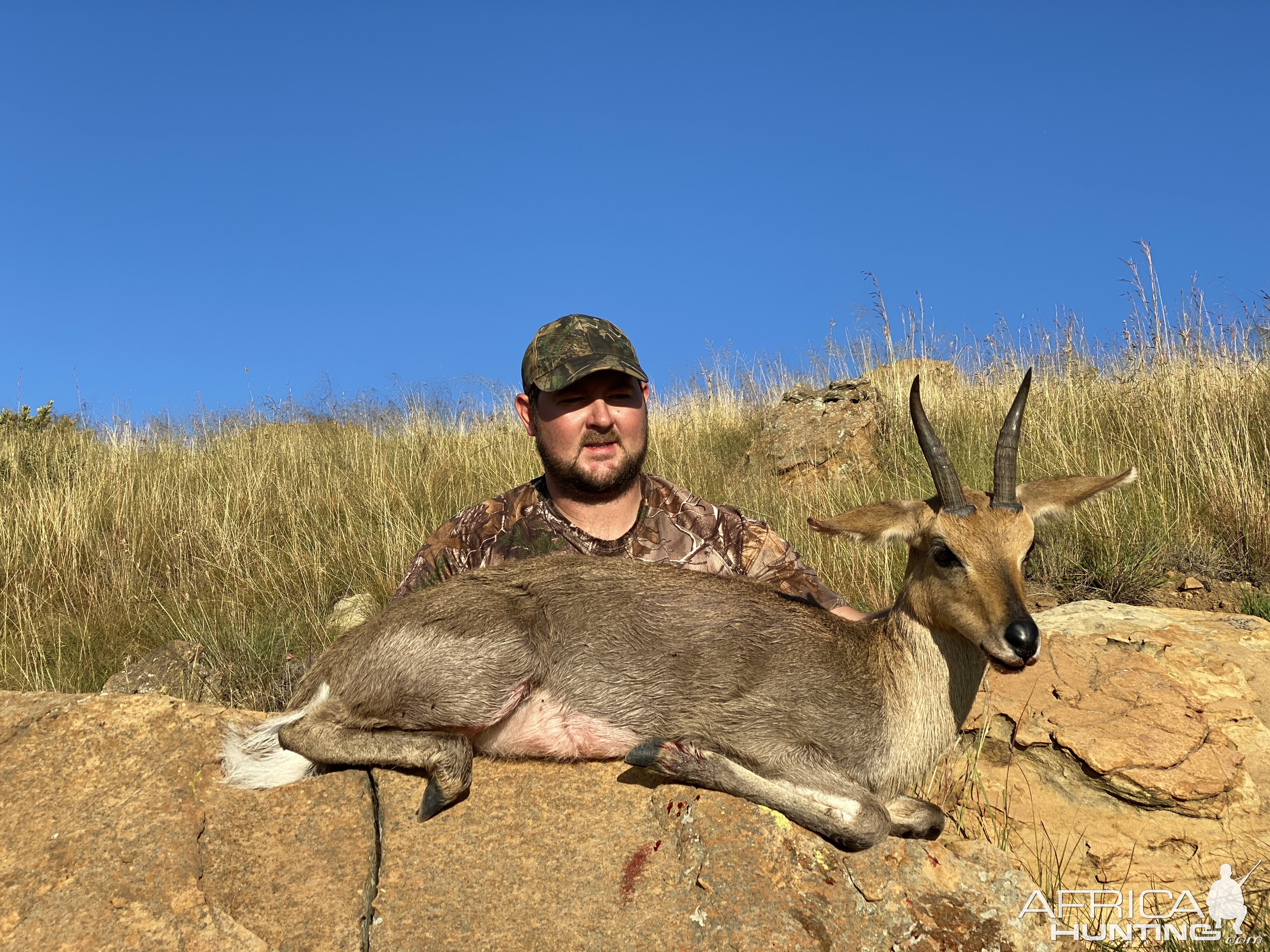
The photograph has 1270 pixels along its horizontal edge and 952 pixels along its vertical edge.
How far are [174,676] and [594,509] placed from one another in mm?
3130

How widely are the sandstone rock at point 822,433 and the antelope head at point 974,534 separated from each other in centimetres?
609

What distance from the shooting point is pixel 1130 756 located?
13.4 ft

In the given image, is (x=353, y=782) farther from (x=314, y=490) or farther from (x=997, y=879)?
(x=314, y=490)

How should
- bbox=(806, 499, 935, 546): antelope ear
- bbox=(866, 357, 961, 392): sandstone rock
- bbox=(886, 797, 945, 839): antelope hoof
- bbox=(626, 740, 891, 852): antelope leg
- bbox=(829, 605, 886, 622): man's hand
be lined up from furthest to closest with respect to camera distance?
bbox=(866, 357, 961, 392): sandstone rock → bbox=(829, 605, 886, 622): man's hand → bbox=(806, 499, 935, 546): antelope ear → bbox=(886, 797, 945, 839): antelope hoof → bbox=(626, 740, 891, 852): antelope leg

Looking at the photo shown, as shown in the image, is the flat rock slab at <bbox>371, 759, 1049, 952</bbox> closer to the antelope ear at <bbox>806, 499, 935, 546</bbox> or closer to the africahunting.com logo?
the africahunting.com logo

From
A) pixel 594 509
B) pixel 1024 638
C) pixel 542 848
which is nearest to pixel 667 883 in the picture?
pixel 542 848

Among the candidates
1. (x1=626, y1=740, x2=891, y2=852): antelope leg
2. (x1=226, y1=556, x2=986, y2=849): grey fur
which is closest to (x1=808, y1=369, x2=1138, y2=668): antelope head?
(x1=226, y1=556, x2=986, y2=849): grey fur

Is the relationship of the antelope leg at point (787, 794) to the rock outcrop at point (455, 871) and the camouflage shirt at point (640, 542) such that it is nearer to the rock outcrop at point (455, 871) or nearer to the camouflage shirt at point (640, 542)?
the rock outcrop at point (455, 871)

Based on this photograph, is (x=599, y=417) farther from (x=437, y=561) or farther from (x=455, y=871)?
(x=455, y=871)

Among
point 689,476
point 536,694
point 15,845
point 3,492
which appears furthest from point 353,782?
point 3,492

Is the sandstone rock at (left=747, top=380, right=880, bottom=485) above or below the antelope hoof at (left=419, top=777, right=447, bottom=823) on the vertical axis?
above

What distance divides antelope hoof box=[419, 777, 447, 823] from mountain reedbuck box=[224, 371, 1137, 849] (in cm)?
4

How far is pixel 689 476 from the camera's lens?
9812 millimetres

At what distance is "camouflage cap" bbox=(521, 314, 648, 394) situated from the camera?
17.1ft
